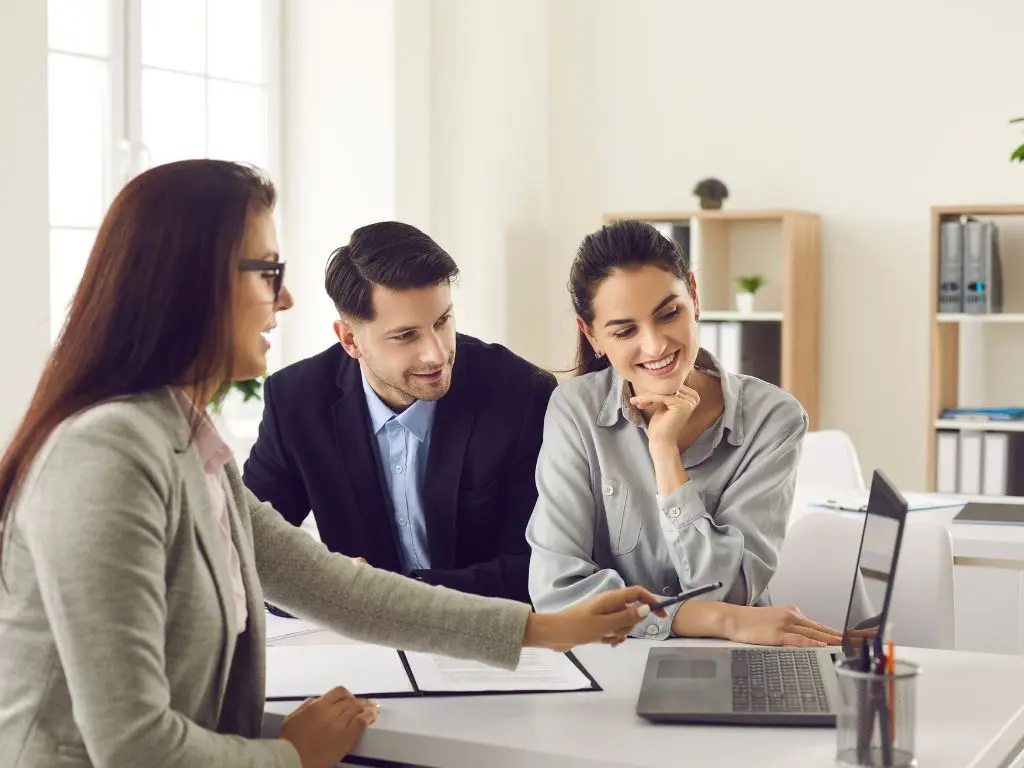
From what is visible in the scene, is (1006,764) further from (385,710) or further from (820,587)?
(820,587)

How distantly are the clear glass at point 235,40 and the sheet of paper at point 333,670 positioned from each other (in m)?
3.27

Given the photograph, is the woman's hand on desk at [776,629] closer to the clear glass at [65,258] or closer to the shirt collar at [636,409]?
the shirt collar at [636,409]

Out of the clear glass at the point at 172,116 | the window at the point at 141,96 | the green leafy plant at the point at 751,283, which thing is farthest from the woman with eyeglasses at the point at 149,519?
the green leafy plant at the point at 751,283

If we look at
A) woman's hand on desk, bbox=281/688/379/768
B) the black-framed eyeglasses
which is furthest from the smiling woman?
the black-framed eyeglasses

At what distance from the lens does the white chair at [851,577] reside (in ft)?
7.54

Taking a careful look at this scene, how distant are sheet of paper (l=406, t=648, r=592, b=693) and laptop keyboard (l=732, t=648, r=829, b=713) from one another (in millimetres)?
204

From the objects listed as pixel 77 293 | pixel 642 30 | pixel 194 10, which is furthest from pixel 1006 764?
pixel 642 30

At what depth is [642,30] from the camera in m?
5.47

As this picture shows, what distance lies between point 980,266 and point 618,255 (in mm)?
2774

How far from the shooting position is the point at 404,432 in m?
2.53

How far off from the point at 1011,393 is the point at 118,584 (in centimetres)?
423

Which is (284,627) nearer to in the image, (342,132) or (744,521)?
(744,521)

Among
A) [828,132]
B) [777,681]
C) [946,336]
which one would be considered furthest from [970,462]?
[777,681]

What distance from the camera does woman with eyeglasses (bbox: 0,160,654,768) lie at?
130 centimetres
